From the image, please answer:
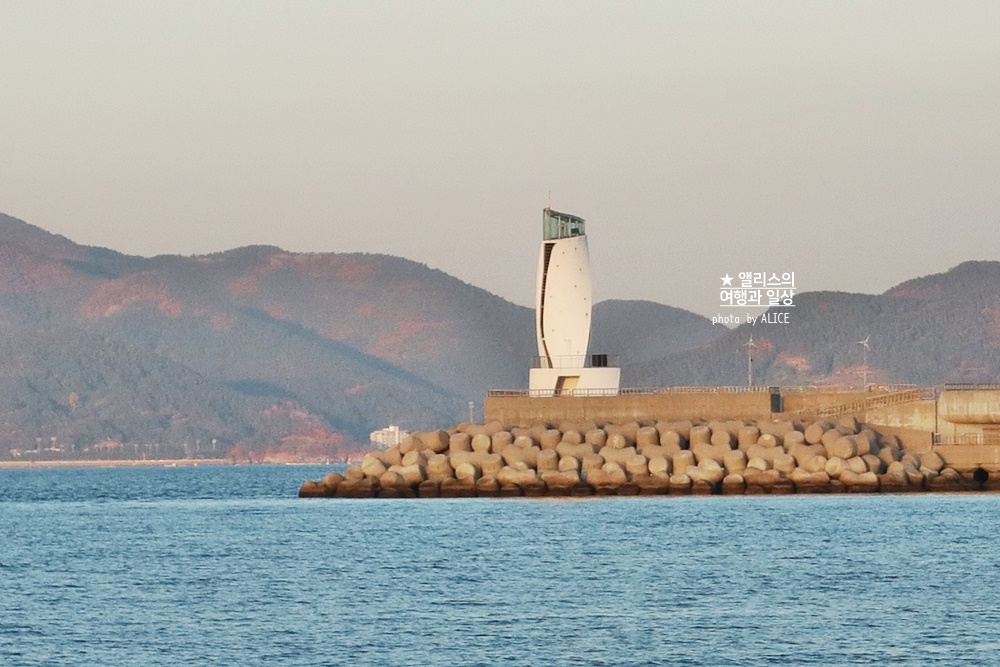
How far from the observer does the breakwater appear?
7731cm

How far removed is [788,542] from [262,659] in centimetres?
2365

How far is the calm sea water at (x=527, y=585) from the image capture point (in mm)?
39875

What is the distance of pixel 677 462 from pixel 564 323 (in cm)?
1248

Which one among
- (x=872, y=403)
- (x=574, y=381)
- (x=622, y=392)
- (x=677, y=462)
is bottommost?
(x=677, y=462)

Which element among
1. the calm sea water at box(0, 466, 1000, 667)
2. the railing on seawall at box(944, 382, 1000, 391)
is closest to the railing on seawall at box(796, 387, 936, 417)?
the railing on seawall at box(944, 382, 1000, 391)

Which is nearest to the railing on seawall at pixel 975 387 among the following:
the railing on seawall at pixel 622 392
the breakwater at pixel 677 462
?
the breakwater at pixel 677 462

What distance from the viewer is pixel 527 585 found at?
49.8m

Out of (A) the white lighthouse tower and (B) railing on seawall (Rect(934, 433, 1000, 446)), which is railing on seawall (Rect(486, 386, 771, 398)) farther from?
→ (B) railing on seawall (Rect(934, 433, 1000, 446))

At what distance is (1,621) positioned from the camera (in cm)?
4441

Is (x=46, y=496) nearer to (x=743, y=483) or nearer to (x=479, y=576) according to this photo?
(x=743, y=483)

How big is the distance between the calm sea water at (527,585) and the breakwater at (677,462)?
3.93 feet

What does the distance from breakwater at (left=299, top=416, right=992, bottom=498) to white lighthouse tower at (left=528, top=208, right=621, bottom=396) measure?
20.3 feet

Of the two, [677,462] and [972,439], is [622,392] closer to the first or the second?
[677,462]

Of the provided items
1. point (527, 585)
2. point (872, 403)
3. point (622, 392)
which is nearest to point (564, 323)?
point (622, 392)
